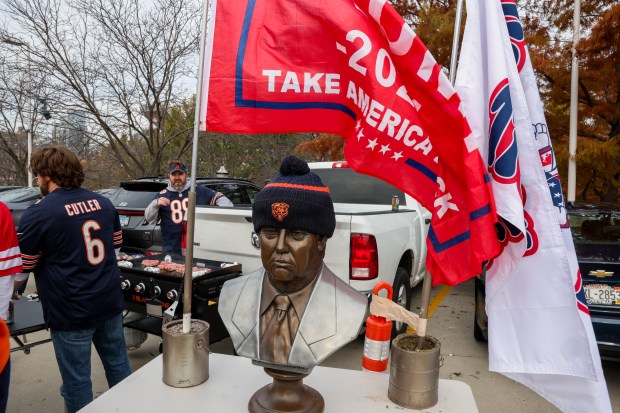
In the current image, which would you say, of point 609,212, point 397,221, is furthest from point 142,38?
point 609,212

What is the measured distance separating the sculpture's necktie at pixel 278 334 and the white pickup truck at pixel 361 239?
2.04 metres

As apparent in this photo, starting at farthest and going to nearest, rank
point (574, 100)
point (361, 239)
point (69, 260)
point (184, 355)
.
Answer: point (574, 100)
point (361, 239)
point (69, 260)
point (184, 355)

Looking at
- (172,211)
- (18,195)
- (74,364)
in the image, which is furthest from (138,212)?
(18,195)

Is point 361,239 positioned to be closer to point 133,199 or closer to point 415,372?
point 415,372

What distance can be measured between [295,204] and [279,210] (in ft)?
0.22

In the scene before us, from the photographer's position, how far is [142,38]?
1227cm

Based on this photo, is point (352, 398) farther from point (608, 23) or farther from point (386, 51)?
point (608, 23)

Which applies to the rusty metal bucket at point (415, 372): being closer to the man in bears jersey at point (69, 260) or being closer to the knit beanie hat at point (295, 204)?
the knit beanie hat at point (295, 204)

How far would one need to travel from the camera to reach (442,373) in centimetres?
417

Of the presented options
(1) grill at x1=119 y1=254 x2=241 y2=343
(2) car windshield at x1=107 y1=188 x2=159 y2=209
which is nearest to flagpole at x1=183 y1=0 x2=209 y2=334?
(1) grill at x1=119 y1=254 x2=241 y2=343

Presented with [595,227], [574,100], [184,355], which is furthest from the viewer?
[574,100]

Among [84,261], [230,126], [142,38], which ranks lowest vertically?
[84,261]

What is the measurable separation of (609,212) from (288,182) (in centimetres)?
479

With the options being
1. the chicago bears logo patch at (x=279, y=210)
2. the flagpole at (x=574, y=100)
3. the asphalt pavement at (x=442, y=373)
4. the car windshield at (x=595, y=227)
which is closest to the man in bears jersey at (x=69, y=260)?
the asphalt pavement at (x=442, y=373)
